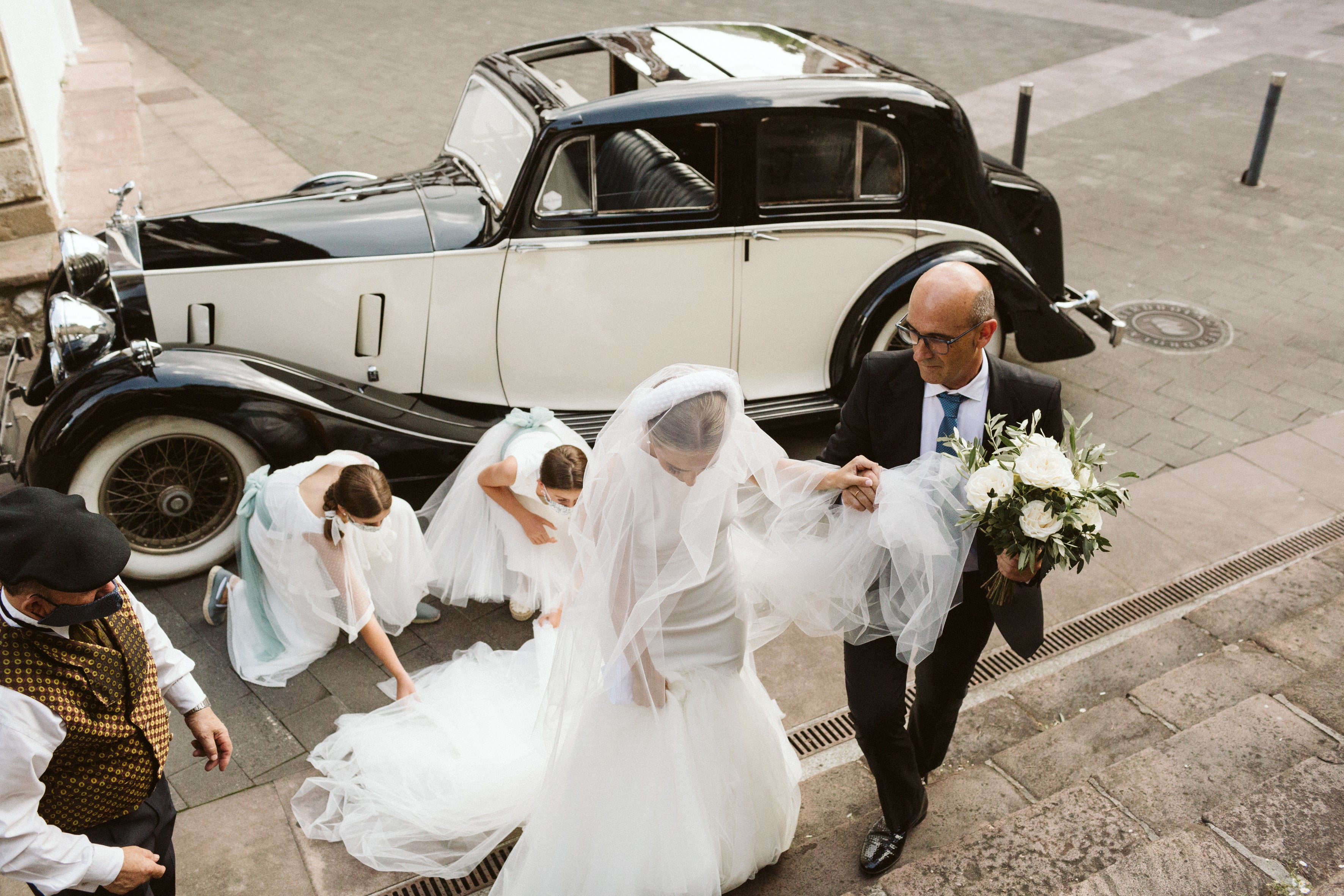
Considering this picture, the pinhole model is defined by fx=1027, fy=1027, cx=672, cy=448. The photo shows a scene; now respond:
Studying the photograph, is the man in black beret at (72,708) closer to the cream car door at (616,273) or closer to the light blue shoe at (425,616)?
the light blue shoe at (425,616)

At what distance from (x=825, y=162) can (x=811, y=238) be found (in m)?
0.36

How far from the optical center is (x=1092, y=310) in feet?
19.3

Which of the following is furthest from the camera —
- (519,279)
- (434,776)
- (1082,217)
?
(1082,217)

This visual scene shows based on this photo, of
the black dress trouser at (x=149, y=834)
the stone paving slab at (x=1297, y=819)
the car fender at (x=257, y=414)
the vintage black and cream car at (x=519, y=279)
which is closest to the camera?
the black dress trouser at (x=149, y=834)

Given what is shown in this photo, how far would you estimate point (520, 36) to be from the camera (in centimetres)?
1291

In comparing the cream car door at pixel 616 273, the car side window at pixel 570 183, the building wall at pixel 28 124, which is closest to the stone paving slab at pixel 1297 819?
the cream car door at pixel 616 273

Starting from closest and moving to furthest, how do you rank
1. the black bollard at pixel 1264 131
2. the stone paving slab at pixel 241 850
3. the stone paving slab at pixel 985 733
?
the stone paving slab at pixel 241 850, the stone paving slab at pixel 985 733, the black bollard at pixel 1264 131

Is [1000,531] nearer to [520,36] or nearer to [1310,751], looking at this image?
[1310,751]

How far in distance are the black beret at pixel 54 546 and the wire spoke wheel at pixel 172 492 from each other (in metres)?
2.16

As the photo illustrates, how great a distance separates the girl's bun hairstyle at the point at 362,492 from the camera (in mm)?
3584

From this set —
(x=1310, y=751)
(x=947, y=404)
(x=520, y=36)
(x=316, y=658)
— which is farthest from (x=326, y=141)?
(x=1310, y=751)

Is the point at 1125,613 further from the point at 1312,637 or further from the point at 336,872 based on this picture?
the point at 336,872

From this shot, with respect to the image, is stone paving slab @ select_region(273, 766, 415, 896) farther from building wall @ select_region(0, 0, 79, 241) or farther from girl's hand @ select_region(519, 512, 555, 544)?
building wall @ select_region(0, 0, 79, 241)

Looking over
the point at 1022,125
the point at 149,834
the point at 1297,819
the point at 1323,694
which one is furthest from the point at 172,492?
the point at 1022,125
